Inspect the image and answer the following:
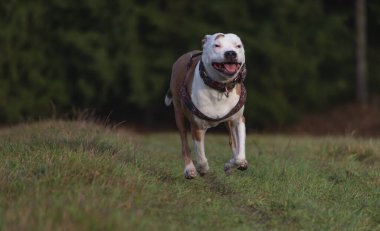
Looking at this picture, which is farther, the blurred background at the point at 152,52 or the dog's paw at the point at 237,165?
the blurred background at the point at 152,52

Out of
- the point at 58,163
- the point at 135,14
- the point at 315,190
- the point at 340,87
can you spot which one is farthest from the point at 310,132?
the point at 58,163

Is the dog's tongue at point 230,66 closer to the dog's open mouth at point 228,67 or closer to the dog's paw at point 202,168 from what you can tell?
the dog's open mouth at point 228,67

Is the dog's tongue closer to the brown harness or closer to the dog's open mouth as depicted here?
the dog's open mouth

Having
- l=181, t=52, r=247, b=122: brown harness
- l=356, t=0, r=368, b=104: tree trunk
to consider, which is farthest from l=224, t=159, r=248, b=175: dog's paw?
l=356, t=0, r=368, b=104: tree trunk

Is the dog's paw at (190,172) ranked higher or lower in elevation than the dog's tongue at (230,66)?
lower

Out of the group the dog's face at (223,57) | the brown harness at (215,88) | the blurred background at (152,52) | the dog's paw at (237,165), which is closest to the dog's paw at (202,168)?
the dog's paw at (237,165)

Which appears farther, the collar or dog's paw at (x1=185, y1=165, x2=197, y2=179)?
dog's paw at (x1=185, y1=165, x2=197, y2=179)

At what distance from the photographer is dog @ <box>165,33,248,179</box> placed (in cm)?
692

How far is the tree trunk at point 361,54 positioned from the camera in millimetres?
21562

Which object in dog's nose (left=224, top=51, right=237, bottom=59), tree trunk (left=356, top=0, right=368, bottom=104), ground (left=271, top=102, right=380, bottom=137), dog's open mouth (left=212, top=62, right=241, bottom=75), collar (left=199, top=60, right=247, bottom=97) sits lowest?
ground (left=271, top=102, right=380, bottom=137)

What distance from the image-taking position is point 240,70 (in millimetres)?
7082

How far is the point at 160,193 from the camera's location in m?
6.36

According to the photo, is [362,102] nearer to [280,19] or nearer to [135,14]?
[280,19]

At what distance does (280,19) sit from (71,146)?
14.2m
